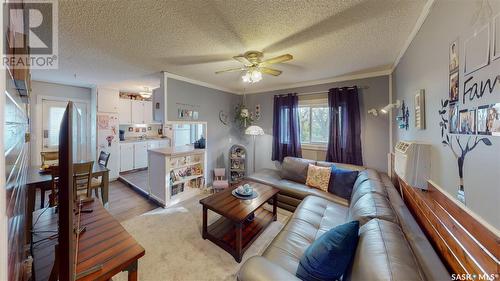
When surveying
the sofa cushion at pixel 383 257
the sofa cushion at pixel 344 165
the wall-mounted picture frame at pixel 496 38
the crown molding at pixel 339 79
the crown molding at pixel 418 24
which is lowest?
the sofa cushion at pixel 383 257

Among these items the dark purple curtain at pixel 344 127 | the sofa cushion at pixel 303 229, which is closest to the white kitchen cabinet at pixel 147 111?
the dark purple curtain at pixel 344 127

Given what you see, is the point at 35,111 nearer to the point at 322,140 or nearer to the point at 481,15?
the point at 322,140

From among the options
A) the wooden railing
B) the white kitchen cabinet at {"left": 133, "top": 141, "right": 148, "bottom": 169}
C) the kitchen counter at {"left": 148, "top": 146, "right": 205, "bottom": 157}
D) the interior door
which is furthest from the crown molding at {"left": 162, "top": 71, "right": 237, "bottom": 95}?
the wooden railing

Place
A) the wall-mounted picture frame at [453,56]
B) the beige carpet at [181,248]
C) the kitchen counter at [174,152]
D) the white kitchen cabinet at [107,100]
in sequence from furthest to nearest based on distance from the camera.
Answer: the white kitchen cabinet at [107,100]
the kitchen counter at [174,152]
the beige carpet at [181,248]
the wall-mounted picture frame at [453,56]

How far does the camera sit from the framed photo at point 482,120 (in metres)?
0.83

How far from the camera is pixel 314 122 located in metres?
3.75

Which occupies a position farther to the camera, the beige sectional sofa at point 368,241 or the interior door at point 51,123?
the interior door at point 51,123

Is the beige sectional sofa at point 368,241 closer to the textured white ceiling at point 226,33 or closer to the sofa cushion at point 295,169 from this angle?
the sofa cushion at point 295,169

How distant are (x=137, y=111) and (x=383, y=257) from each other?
5.83m

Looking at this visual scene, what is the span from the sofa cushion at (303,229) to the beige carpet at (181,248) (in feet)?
1.76

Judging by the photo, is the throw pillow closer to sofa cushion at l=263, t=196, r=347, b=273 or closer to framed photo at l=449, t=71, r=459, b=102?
sofa cushion at l=263, t=196, r=347, b=273

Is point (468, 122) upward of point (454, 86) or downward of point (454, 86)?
downward

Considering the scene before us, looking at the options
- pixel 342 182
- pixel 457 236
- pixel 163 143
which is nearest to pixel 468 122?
pixel 457 236

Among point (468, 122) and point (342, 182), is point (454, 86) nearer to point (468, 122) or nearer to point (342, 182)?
point (468, 122)
